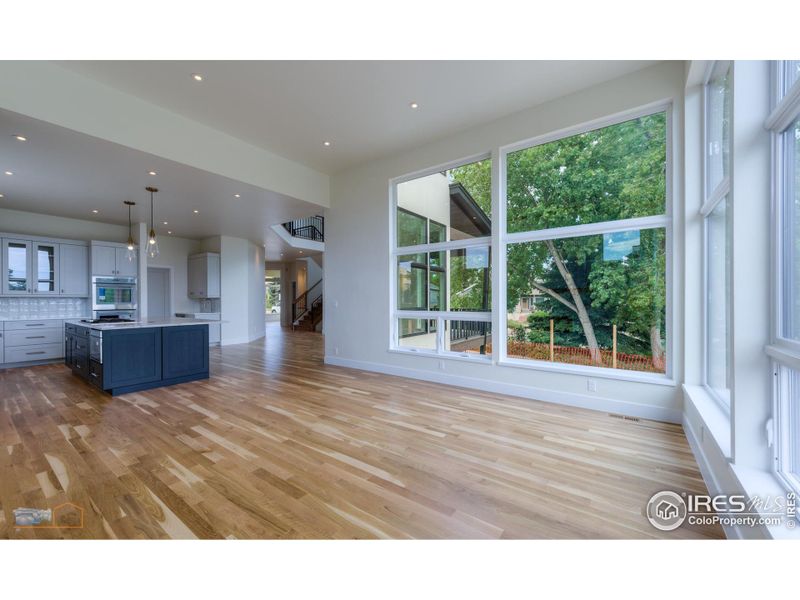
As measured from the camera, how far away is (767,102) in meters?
1.71

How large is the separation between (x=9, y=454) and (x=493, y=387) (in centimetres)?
465

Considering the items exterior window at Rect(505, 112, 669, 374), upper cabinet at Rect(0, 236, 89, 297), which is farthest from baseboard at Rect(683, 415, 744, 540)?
upper cabinet at Rect(0, 236, 89, 297)

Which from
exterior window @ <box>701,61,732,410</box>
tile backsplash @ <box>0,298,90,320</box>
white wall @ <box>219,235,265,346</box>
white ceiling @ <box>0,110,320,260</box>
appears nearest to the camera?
exterior window @ <box>701,61,732,410</box>

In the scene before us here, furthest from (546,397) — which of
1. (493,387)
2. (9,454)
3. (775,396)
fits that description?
(9,454)

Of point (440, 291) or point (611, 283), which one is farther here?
point (440, 291)

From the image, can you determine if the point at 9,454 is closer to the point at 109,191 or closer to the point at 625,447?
the point at 109,191

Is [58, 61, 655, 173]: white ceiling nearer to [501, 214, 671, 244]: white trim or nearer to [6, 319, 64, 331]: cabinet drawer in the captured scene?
[501, 214, 671, 244]: white trim

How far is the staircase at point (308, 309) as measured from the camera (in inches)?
510

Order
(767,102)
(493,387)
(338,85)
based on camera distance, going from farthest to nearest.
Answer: (493,387)
(338,85)
(767,102)

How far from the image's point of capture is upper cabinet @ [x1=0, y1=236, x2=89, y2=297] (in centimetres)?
589

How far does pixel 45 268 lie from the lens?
6309 millimetres

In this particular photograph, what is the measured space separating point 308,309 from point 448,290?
33.1 feet

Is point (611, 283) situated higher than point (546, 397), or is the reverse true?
point (611, 283)

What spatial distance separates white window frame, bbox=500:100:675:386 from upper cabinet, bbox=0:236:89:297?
8.26m
